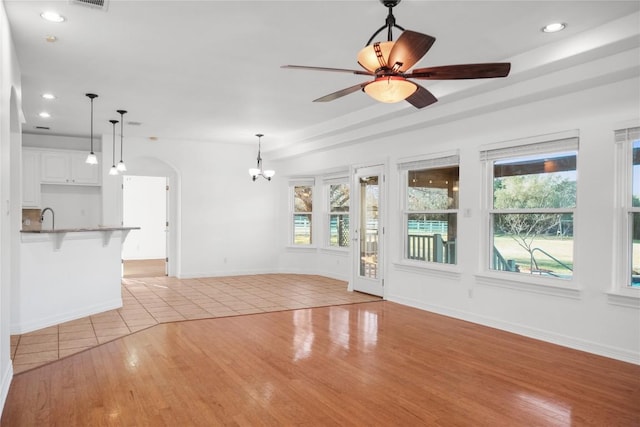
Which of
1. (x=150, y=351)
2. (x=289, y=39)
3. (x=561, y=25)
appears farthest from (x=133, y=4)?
(x=561, y=25)

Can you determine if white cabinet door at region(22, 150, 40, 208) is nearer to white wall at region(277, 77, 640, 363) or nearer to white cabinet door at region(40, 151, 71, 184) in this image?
white cabinet door at region(40, 151, 71, 184)

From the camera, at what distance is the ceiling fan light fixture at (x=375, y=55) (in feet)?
8.87

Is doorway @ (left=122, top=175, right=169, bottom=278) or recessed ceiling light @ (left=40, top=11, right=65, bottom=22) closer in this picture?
recessed ceiling light @ (left=40, top=11, right=65, bottom=22)

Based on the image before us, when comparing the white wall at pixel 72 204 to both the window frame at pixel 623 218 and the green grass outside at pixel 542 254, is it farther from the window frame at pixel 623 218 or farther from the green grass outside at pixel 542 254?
the window frame at pixel 623 218

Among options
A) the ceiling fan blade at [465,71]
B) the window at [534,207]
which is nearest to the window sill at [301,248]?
the window at [534,207]

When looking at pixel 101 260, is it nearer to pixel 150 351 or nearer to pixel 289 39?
pixel 150 351

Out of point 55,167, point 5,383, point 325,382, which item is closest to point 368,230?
point 325,382

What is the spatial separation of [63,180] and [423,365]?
7.58m

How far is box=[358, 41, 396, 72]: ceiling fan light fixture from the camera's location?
8.87 ft

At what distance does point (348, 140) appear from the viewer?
23.8ft

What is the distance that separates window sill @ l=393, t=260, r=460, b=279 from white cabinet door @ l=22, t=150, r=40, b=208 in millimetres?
6605

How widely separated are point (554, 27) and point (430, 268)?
3.31 metres

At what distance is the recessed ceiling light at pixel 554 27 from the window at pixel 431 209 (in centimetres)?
214

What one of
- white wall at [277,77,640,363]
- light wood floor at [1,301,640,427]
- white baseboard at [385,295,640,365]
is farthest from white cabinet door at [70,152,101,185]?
white baseboard at [385,295,640,365]
